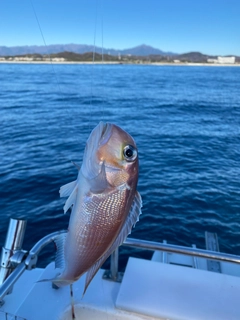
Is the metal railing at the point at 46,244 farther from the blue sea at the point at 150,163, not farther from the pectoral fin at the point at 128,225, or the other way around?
the blue sea at the point at 150,163

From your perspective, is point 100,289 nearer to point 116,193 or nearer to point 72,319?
point 72,319

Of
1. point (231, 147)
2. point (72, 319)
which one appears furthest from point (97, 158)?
point (231, 147)

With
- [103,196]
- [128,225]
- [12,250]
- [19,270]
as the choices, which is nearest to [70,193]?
[103,196]

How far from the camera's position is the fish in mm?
1636

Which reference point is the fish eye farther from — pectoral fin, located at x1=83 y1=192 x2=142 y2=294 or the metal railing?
the metal railing

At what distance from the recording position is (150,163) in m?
12.0

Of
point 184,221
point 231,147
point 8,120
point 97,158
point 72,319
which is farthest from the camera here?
point 8,120

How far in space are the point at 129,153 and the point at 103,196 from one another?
0.94ft

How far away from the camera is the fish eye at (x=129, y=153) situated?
5.42ft

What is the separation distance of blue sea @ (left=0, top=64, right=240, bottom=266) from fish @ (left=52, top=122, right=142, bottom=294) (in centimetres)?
68

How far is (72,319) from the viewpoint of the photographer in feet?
9.29

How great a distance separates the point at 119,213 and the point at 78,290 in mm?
1845

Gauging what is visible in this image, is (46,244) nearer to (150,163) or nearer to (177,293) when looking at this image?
(177,293)

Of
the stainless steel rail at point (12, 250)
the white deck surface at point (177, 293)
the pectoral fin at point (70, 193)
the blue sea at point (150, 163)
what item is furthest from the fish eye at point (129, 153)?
the white deck surface at point (177, 293)
